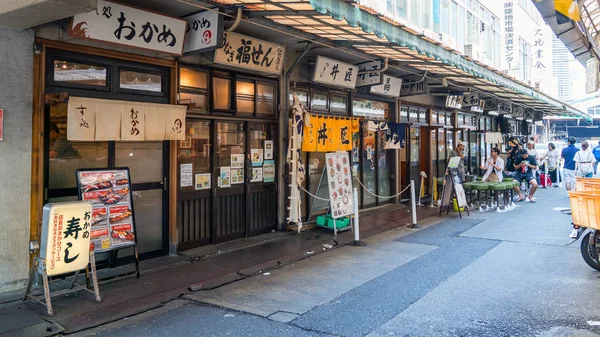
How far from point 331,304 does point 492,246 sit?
501 centimetres

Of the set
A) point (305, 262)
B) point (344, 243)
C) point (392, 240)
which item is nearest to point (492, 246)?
point (392, 240)

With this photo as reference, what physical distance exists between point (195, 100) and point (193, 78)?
1.45 ft

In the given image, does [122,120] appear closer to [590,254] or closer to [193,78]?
[193,78]

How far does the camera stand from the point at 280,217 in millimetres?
10688

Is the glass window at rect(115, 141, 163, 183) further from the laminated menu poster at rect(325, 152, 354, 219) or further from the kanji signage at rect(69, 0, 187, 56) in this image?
the laminated menu poster at rect(325, 152, 354, 219)

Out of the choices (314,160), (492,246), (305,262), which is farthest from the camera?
(314,160)

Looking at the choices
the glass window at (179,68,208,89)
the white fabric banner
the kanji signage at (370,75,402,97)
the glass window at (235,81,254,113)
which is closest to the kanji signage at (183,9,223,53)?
the glass window at (179,68,208,89)

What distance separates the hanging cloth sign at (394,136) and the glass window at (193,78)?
264 inches

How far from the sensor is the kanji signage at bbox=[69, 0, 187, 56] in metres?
6.44

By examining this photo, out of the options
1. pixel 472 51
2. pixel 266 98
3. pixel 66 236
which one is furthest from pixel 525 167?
pixel 66 236

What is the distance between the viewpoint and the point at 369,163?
Answer: 46.0 ft

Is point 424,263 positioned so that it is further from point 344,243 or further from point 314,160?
point 314,160

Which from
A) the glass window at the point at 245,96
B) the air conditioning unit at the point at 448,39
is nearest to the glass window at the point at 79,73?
the glass window at the point at 245,96

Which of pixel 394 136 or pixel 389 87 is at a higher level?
pixel 389 87
